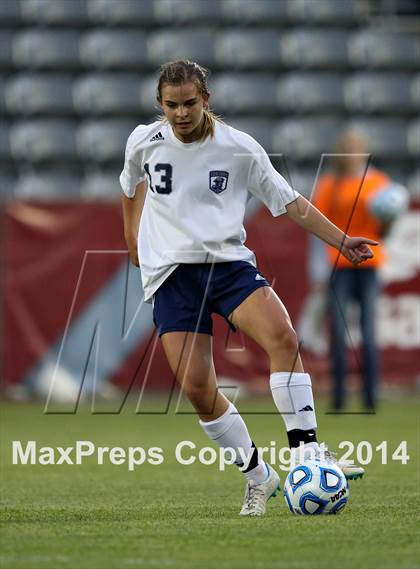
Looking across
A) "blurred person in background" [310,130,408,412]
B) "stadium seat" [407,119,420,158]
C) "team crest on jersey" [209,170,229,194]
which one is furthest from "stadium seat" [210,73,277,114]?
"team crest on jersey" [209,170,229,194]

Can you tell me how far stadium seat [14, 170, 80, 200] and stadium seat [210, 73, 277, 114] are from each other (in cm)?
177

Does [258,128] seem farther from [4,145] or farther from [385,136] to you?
[4,145]

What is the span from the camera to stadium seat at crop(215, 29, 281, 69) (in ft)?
47.3

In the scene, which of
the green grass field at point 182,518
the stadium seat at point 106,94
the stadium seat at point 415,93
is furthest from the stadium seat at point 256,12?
the green grass field at point 182,518

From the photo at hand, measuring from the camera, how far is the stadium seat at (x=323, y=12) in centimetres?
1466

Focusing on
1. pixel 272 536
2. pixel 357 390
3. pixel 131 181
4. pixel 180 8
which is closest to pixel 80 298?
pixel 357 390

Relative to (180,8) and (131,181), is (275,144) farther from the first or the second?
(131,181)

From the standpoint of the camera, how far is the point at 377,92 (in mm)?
14531

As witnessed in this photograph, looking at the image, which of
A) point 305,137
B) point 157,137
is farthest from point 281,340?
point 305,137

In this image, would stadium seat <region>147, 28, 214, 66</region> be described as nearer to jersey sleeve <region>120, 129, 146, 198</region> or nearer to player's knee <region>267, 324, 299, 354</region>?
jersey sleeve <region>120, 129, 146, 198</region>

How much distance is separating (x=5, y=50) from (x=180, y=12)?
2.01m

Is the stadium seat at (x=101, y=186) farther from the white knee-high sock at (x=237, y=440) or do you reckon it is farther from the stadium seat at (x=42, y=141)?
the white knee-high sock at (x=237, y=440)

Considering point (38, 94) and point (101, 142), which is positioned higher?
point (38, 94)

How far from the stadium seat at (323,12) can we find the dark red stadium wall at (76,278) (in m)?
3.91
